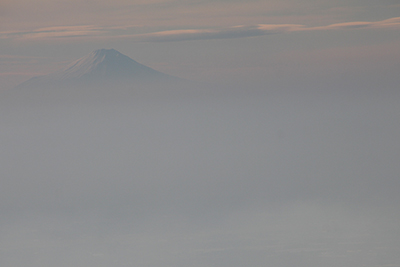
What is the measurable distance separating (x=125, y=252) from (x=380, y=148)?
43.9 meters

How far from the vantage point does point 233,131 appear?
83250mm

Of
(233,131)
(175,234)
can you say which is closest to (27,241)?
(175,234)

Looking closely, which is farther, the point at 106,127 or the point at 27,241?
the point at 106,127

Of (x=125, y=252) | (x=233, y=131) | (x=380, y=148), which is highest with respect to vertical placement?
(x=233, y=131)

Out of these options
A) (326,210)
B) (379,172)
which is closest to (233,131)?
(379,172)

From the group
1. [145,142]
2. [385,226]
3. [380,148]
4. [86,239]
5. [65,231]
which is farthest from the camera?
[145,142]

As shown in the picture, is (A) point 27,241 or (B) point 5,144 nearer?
(A) point 27,241

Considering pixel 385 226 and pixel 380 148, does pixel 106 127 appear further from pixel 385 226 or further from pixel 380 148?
pixel 385 226

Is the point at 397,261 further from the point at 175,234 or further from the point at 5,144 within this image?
the point at 5,144

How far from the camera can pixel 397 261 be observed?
9.68 m

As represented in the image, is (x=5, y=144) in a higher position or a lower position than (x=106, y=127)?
lower

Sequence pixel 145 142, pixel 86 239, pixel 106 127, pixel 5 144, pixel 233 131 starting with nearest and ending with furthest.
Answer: pixel 86 239 < pixel 5 144 < pixel 145 142 < pixel 233 131 < pixel 106 127

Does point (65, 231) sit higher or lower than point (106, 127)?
lower

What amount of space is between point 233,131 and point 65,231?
6997cm
